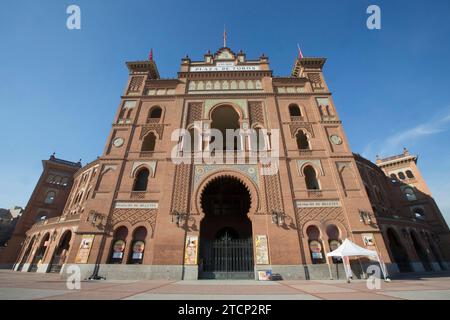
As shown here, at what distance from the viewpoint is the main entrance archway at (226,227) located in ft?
46.6

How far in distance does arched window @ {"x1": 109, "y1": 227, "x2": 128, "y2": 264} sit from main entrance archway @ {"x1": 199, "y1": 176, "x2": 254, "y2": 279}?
5497 mm

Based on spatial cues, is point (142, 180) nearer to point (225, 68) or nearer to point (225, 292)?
point (225, 292)

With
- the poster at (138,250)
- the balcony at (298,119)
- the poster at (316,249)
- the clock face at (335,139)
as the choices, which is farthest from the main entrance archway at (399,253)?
the poster at (138,250)

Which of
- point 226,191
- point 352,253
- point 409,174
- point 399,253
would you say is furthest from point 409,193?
point 226,191

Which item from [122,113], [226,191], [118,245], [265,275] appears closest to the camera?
[265,275]

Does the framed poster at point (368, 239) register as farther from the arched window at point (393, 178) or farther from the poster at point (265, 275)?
the arched window at point (393, 178)

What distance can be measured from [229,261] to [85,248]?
947 centimetres

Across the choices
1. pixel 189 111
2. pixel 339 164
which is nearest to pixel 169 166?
pixel 189 111

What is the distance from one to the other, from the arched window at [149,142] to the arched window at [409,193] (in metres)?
35.6

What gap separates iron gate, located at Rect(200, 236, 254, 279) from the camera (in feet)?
43.5

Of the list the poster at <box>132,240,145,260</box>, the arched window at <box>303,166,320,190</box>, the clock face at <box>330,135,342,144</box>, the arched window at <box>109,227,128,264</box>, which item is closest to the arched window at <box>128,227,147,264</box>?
the poster at <box>132,240,145,260</box>

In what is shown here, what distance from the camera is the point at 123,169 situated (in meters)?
16.2

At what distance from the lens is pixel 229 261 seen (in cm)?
1412
